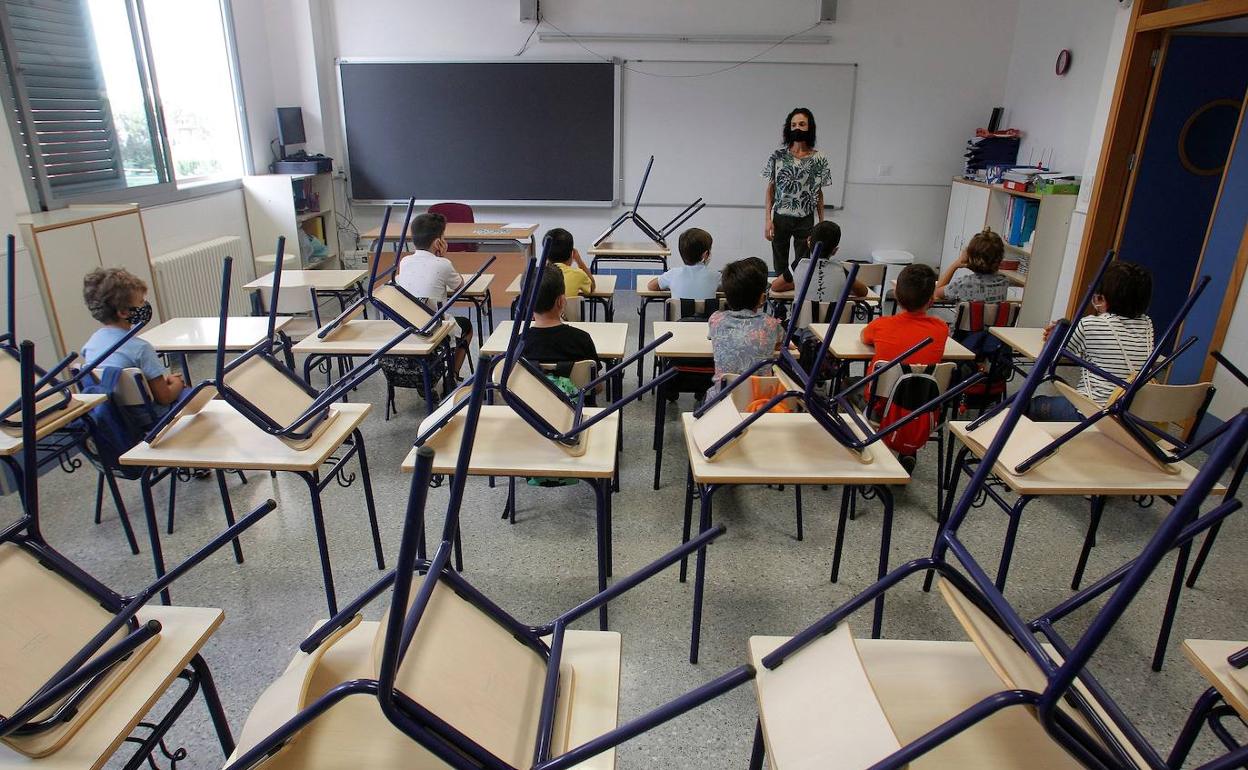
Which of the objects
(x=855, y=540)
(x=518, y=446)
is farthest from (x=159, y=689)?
(x=855, y=540)

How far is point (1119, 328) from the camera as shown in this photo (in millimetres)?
2418

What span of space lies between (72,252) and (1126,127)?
5965mm

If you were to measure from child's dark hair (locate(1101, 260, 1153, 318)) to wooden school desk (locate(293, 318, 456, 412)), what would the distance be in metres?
2.61

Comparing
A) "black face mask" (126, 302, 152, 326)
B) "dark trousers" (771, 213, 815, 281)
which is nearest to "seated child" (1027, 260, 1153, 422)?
"dark trousers" (771, 213, 815, 281)

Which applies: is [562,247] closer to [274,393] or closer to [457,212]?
[274,393]

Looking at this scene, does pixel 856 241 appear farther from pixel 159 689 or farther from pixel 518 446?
pixel 159 689

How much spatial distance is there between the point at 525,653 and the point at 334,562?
1.76m

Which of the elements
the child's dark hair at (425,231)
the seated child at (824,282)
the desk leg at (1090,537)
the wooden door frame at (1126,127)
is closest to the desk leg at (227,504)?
the child's dark hair at (425,231)

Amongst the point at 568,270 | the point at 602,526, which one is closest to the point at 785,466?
the point at 602,526

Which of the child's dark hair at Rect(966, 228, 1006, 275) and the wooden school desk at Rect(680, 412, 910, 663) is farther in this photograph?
the child's dark hair at Rect(966, 228, 1006, 275)

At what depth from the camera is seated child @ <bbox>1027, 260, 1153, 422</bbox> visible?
93.6 inches

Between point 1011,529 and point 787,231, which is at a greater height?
point 787,231

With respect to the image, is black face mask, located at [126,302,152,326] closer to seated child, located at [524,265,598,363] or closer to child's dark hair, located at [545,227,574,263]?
seated child, located at [524,265,598,363]

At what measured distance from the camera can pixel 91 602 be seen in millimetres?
1177
